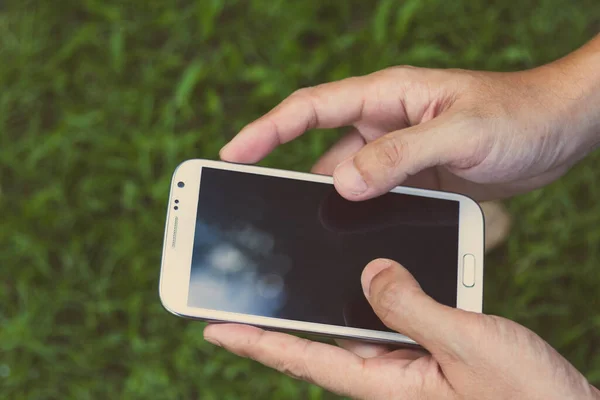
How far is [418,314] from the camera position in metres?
1.09

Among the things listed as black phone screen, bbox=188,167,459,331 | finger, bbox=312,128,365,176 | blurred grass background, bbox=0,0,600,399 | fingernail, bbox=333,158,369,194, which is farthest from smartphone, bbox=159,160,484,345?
blurred grass background, bbox=0,0,600,399

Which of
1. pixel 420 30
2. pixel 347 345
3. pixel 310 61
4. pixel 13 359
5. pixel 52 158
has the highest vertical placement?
pixel 420 30

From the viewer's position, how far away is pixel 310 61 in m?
2.03

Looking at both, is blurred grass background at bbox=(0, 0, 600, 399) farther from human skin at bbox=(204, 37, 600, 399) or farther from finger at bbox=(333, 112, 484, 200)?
finger at bbox=(333, 112, 484, 200)

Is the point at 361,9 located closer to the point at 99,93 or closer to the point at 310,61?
the point at 310,61

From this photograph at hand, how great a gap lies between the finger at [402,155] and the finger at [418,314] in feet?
0.63

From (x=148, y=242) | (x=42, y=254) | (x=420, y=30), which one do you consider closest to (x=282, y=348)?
(x=148, y=242)

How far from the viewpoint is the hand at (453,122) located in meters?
1.25

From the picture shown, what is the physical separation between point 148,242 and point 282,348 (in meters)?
0.84

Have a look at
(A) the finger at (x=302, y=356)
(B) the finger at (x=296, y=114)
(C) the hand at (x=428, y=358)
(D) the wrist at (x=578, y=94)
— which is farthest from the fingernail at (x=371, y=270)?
(D) the wrist at (x=578, y=94)

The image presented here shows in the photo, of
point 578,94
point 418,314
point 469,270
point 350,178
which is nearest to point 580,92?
point 578,94

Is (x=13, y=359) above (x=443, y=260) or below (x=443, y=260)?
below

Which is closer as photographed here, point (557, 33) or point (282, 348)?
point (282, 348)

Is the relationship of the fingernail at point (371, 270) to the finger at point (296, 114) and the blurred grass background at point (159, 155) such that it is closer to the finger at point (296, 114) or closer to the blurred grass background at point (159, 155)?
the finger at point (296, 114)
